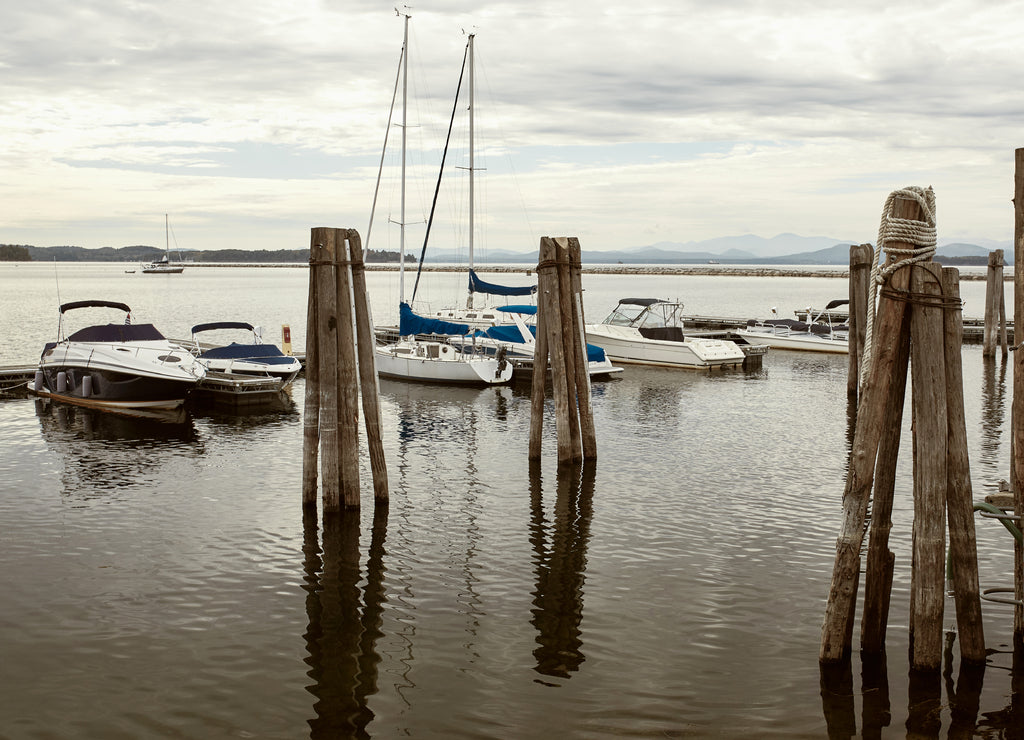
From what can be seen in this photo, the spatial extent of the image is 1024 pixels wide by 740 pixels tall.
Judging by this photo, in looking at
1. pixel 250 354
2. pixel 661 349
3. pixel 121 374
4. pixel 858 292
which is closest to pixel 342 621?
pixel 121 374

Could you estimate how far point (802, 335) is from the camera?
36.2m

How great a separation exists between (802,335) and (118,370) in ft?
87.7

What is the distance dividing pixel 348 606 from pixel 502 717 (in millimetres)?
2916

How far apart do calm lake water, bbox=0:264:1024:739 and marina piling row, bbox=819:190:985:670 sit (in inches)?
44.4

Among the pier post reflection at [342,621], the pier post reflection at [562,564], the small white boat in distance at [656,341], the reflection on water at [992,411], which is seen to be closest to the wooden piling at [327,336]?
the pier post reflection at [342,621]

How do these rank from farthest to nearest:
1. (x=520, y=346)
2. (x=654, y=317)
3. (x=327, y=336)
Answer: (x=654, y=317)
(x=520, y=346)
(x=327, y=336)

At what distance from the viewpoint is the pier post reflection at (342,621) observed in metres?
6.93

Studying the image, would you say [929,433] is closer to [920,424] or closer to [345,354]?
[920,424]

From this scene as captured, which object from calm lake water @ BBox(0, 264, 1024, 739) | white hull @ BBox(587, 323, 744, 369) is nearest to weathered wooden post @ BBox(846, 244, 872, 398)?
calm lake water @ BBox(0, 264, 1024, 739)

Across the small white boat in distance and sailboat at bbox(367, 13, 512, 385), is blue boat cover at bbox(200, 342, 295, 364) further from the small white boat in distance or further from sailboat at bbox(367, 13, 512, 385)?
the small white boat in distance

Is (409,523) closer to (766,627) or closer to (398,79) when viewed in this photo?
(766,627)

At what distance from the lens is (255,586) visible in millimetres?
9648

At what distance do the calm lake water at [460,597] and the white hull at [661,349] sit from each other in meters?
12.6

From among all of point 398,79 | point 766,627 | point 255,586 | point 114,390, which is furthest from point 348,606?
point 398,79
